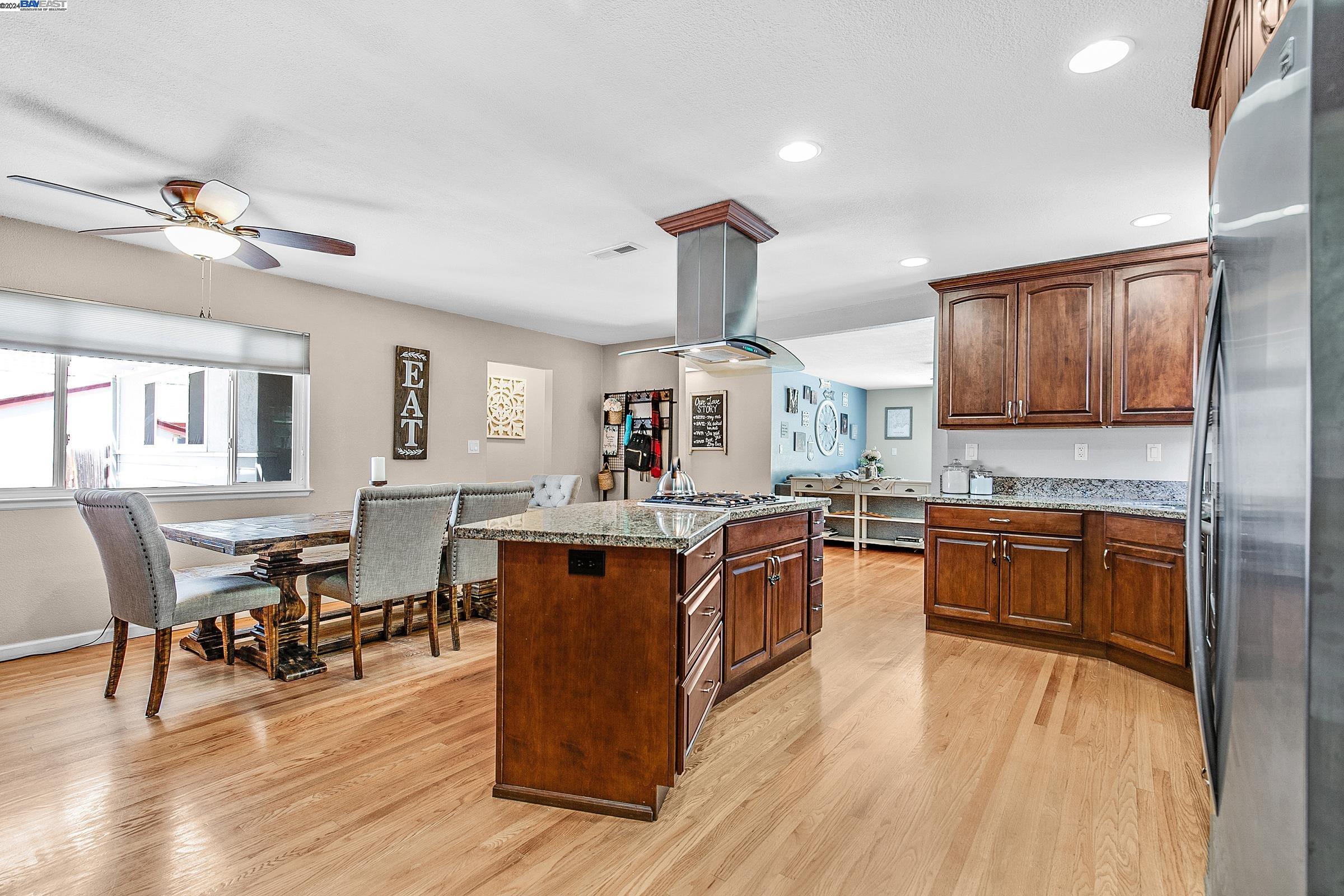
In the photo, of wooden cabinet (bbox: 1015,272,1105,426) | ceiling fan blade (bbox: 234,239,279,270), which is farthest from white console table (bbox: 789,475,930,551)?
ceiling fan blade (bbox: 234,239,279,270)

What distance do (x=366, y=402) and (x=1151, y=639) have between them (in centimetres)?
511

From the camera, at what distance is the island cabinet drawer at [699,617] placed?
6.57ft

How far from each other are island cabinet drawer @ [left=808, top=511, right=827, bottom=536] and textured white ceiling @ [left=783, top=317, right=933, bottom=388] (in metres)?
2.10

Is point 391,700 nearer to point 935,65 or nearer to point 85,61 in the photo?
point 85,61

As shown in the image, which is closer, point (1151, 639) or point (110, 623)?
point (1151, 639)

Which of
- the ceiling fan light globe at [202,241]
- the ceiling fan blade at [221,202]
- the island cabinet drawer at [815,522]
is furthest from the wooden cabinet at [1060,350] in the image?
the ceiling fan light globe at [202,241]

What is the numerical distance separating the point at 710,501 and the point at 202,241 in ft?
8.20

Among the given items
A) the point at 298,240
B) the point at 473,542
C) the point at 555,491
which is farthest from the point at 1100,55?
the point at 555,491

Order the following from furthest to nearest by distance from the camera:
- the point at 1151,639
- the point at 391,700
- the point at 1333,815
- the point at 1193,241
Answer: the point at 1193,241 → the point at 1151,639 → the point at 391,700 → the point at 1333,815

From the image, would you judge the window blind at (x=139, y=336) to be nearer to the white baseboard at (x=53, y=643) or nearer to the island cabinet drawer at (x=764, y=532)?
the white baseboard at (x=53, y=643)

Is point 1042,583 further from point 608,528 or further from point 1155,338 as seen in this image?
point 608,528

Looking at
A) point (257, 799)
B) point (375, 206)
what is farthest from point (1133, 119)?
point (257, 799)

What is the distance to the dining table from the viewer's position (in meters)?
2.97

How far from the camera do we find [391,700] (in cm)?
284
